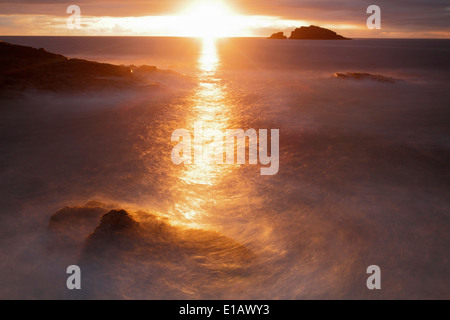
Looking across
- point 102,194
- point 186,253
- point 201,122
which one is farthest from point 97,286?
point 201,122

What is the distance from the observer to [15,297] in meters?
5.22

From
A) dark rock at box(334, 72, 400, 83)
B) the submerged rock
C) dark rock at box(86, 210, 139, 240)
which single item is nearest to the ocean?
the submerged rock

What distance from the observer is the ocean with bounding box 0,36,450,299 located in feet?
18.8

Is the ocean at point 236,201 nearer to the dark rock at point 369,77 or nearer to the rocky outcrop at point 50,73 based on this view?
the rocky outcrop at point 50,73

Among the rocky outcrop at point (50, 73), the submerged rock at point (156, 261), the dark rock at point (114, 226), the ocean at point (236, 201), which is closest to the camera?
the submerged rock at point (156, 261)

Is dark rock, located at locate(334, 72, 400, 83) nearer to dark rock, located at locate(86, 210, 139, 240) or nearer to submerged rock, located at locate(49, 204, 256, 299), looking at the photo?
submerged rock, located at locate(49, 204, 256, 299)

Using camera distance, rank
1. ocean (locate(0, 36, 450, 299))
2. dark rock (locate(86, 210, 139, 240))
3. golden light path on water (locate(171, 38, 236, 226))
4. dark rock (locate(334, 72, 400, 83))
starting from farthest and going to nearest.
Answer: dark rock (locate(334, 72, 400, 83))
golden light path on water (locate(171, 38, 236, 226))
dark rock (locate(86, 210, 139, 240))
ocean (locate(0, 36, 450, 299))

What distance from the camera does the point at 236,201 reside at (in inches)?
340

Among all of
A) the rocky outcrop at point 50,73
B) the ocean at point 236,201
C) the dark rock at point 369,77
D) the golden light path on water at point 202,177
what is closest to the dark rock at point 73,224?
the ocean at point 236,201

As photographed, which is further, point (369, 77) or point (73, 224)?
point (369, 77)

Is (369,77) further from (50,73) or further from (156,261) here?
(156,261)

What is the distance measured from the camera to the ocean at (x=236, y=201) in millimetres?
5719

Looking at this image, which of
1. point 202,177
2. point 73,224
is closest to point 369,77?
point 202,177
